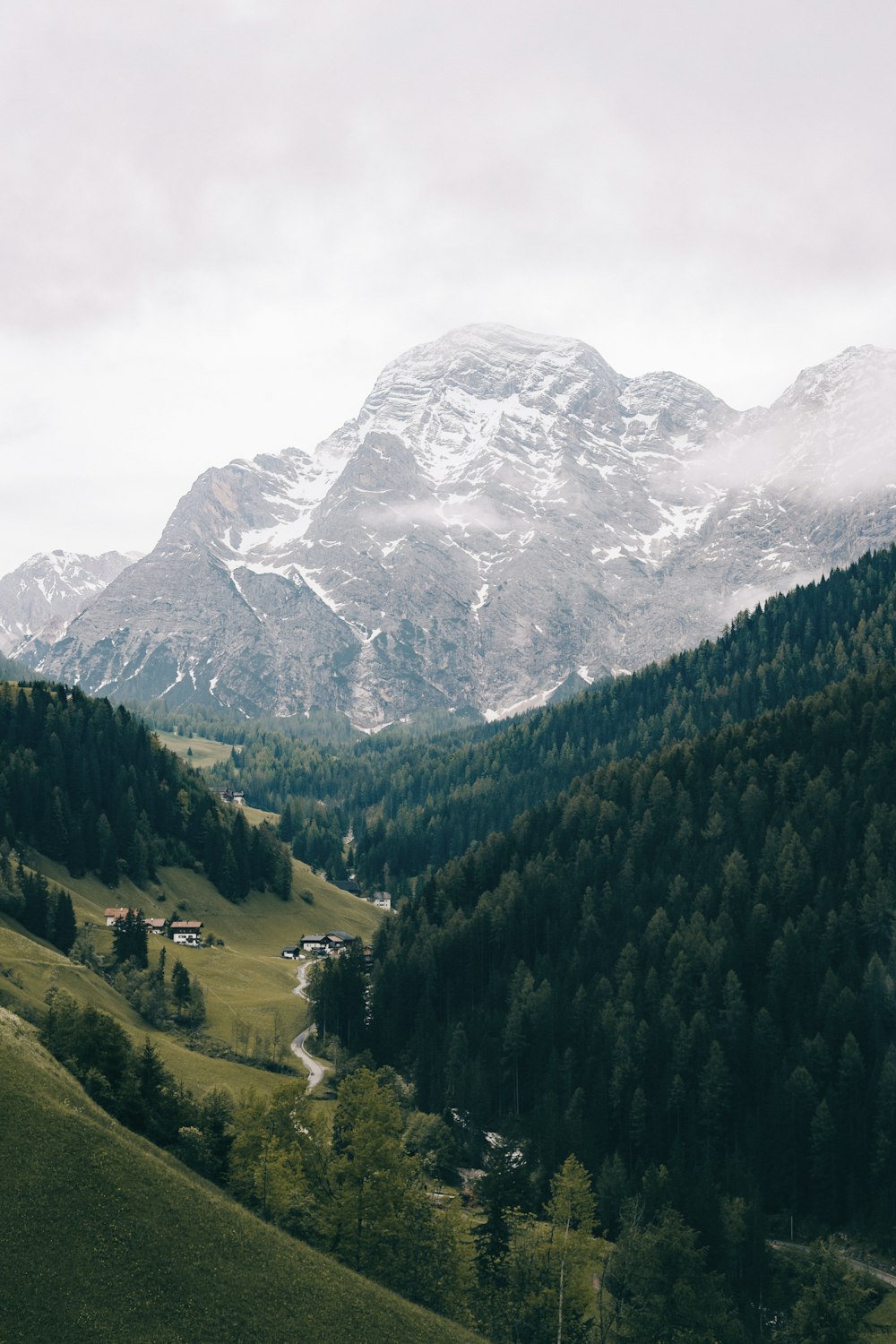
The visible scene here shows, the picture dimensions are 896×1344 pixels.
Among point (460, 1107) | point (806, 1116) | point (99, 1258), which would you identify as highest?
point (99, 1258)

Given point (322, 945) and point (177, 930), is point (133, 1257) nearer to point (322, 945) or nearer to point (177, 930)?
point (177, 930)

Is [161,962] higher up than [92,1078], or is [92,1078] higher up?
[92,1078]

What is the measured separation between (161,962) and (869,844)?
9098 cm

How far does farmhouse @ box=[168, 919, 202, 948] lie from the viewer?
174 meters

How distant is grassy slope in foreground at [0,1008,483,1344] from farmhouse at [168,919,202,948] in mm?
107157

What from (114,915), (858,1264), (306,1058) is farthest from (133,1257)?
(114,915)

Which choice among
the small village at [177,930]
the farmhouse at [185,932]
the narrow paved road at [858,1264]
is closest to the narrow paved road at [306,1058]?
the farmhouse at [185,932]

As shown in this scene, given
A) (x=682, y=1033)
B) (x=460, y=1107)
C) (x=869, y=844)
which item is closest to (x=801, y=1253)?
(x=682, y=1033)

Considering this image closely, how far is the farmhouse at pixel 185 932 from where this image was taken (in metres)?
174

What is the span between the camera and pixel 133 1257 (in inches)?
2331

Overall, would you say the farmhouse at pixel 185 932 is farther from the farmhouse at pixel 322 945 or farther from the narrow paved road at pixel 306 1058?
the farmhouse at pixel 322 945

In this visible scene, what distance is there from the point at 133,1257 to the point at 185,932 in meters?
120

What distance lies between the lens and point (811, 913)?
12694 cm

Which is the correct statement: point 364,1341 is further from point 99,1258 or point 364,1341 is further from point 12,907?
point 12,907
